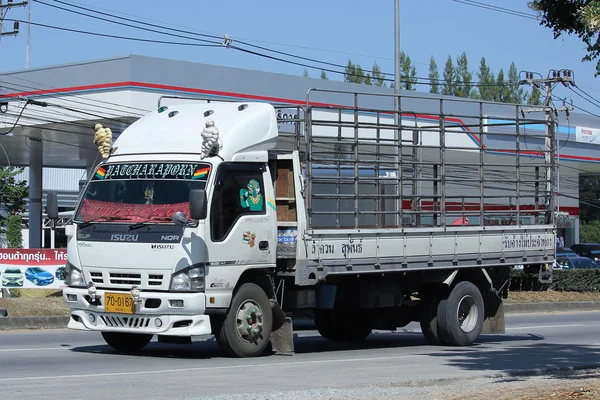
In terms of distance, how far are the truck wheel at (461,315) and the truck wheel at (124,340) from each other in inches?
186

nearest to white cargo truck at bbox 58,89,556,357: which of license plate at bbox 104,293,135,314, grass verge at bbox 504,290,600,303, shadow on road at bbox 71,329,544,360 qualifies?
license plate at bbox 104,293,135,314

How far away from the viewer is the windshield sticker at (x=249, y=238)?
1302cm

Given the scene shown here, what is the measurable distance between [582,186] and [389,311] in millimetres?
75159

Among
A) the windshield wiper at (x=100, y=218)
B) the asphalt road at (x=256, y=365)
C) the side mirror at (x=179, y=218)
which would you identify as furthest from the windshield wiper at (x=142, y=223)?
the asphalt road at (x=256, y=365)

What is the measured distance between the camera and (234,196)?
13031 millimetres

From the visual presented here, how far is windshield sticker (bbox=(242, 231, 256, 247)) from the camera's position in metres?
13.0

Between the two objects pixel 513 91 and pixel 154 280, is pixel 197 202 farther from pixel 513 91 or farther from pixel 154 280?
Result: pixel 513 91

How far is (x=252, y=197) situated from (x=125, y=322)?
2354 mm

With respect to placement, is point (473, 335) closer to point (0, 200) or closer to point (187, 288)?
point (187, 288)

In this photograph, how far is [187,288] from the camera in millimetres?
12367

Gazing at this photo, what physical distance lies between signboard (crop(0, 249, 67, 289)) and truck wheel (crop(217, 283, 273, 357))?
1025cm

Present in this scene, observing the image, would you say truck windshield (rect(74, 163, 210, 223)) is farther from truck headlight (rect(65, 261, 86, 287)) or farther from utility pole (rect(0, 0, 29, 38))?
utility pole (rect(0, 0, 29, 38))

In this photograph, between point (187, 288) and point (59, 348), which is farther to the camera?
point (59, 348)

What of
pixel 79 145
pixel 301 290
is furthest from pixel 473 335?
pixel 79 145
